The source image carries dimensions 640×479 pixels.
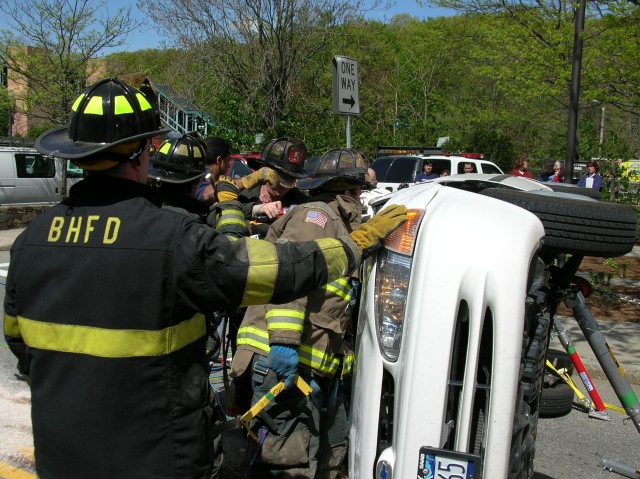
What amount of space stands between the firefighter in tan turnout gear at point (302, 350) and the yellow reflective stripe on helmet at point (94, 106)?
120cm

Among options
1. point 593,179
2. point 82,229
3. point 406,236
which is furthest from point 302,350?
point 593,179

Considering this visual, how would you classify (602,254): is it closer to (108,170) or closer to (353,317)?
(353,317)

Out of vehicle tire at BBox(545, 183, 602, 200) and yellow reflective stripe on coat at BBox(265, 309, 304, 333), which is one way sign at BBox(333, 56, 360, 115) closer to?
vehicle tire at BBox(545, 183, 602, 200)

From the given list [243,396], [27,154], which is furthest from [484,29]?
[243,396]

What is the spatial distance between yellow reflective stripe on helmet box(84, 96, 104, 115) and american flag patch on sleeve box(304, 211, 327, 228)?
131 centimetres

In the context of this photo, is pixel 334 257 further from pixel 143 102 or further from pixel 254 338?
pixel 254 338

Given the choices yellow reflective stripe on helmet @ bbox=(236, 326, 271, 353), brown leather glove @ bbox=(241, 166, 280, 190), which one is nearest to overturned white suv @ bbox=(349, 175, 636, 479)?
yellow reflective stripe on helmet @ bbox=(236, 326, 271, 353)

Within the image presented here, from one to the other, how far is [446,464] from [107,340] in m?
1.15

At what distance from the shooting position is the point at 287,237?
3.14 metres

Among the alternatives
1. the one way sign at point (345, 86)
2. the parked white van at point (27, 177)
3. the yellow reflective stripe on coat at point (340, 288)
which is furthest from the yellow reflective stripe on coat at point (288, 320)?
the parked white van at point (27, 177)

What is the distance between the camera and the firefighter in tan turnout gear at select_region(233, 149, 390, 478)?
9.80ft

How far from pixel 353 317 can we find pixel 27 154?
16.2 metres

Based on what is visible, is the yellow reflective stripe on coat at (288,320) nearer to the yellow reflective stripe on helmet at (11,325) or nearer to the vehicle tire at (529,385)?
the vehicle tire at (529,385)

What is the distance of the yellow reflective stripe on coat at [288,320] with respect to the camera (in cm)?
297
